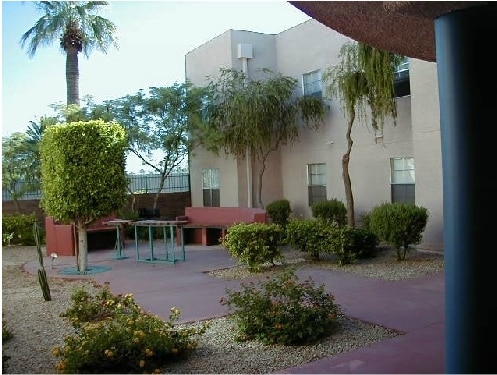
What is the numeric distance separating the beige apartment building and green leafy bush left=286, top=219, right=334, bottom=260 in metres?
2.57

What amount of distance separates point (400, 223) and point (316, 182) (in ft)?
21.4

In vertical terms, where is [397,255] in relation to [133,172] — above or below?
below

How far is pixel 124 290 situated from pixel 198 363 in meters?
4.25

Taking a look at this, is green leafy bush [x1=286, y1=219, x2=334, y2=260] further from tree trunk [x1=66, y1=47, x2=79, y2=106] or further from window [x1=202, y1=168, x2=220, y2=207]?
tree trunk [x1=66, y1=47, x2=79, y2=106]

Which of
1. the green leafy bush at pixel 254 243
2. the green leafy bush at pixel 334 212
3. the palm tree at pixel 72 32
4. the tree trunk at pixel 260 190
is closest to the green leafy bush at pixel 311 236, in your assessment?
the green leafy bush at pixel 254 243

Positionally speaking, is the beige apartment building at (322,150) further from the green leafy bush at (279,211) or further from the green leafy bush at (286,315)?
the green leafy bush at (286,315)

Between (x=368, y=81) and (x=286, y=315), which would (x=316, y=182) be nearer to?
(x=368, y=81)

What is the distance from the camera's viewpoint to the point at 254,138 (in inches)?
616

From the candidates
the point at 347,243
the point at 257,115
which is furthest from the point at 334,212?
the point at 347,243

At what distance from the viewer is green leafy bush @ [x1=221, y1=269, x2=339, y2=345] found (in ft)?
17.2

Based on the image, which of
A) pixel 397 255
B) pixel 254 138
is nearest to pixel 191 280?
pixel 397 255

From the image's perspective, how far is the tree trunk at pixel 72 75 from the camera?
21.0 meters

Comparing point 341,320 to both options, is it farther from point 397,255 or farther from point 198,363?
point 397,255

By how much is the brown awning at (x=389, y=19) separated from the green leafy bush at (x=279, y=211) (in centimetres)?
1096
